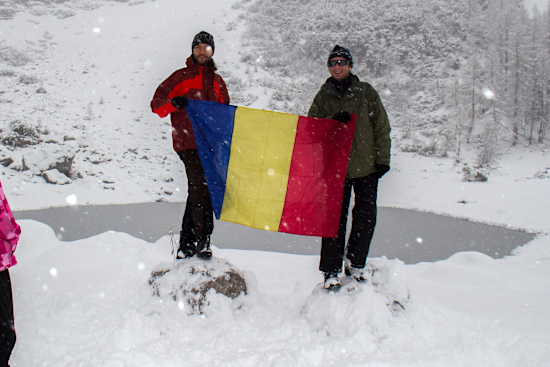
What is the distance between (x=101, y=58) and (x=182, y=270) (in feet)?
73.9

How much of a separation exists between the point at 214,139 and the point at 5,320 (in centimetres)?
171

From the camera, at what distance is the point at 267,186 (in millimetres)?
2697

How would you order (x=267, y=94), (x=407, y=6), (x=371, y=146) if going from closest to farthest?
(x=371, y=146)
(x=267, y=94)
(x=407, y=6)

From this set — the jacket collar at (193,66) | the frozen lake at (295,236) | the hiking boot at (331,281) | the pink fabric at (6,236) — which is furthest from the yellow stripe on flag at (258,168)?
the frozen lake at (295,236)

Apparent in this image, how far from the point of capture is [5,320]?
1.53 metres

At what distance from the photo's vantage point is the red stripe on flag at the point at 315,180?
2.59 m

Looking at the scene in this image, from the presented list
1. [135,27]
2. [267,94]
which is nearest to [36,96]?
[267,94]

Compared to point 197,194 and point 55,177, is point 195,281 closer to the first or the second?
point 197,194

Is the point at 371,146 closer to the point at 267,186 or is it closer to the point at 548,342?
the point at 267,186

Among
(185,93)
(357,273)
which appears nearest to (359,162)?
(357,273)

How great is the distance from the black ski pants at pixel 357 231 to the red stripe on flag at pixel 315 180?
0.25 feet

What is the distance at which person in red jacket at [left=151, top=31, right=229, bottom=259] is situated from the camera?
8.75ft

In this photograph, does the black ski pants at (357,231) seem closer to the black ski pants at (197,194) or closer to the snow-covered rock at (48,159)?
the black ski pants at (197,194)

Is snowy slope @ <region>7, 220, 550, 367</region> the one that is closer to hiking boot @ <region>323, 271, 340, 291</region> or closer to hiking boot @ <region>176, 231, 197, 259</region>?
hiking boot @ <region>323, 271, 340, 291</region>
